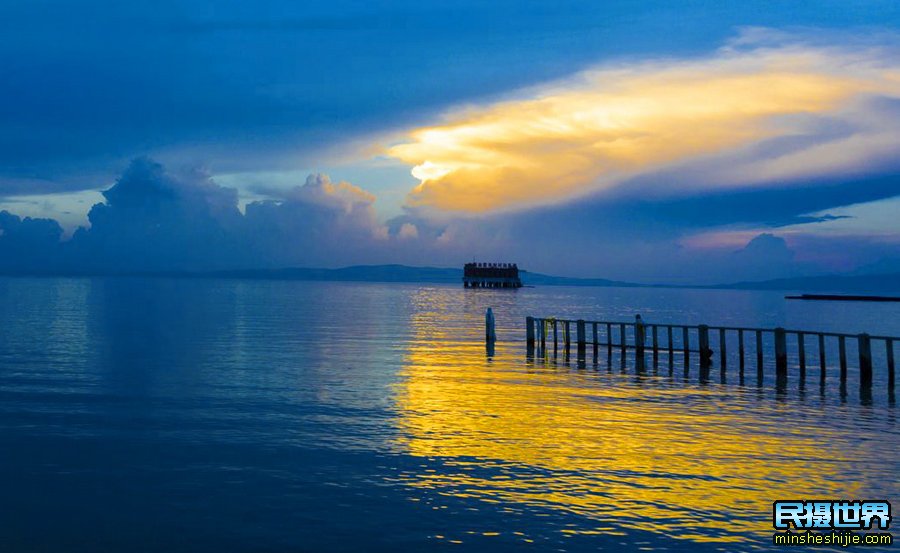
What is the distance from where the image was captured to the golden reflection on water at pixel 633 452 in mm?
14336

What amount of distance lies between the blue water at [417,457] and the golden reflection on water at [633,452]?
0.24 feet

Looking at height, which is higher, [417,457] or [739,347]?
[739,347]

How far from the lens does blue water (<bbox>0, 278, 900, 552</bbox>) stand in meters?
13.0

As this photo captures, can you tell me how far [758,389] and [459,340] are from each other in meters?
26.9

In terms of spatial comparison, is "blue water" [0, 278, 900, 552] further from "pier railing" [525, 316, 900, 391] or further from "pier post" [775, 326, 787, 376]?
"pier post" [775, 326, 787, 376]

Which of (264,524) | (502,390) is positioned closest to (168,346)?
(502,390)

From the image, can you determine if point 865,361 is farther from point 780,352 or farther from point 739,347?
point 739,347

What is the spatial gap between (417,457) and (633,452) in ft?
17.4

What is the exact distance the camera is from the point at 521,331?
66500 millimetres

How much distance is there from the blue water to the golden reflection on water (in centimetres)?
7

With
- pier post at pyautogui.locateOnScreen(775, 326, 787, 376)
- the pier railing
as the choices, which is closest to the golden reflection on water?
pier post at pyautogui.locateOnScreen(775, 326, 787, 376)

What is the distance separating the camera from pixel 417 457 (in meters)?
18.2

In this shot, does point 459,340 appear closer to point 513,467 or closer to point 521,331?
point 521,331

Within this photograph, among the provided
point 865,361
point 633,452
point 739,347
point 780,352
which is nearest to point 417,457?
point 633,452
